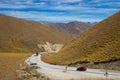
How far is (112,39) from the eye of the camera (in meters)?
102

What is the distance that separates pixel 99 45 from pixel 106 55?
12427 millimetres

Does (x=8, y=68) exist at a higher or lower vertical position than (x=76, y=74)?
higher

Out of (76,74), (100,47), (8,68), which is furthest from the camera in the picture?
(100,47)

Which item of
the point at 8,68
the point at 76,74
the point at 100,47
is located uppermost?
the point at 100,47

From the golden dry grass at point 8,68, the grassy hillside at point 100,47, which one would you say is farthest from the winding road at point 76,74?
the grassy hillside at point 100,47

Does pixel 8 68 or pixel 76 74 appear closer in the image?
pixel 76 74

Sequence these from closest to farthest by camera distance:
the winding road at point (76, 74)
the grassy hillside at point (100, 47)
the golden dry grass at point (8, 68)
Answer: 1. the winding road at point (76, 74)
2. the golden dry grass at point (8, 68)
3. the grassy hillside at point (100, 47)

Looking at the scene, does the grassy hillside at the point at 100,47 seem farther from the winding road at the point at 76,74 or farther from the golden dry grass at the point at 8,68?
the golden dry grass at the point at 8,68

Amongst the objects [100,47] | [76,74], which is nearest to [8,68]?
[76,74]

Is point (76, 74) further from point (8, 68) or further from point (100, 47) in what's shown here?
point (100, 47)

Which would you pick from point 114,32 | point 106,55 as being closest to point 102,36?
point 114,32

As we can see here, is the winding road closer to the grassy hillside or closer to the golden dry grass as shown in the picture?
the golden dry grass

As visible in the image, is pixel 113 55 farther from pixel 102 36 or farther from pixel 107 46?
pixel 102 36

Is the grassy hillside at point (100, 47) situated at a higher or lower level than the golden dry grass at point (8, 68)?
higher
